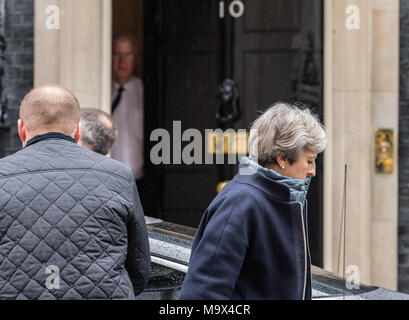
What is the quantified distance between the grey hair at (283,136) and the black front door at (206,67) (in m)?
5.79

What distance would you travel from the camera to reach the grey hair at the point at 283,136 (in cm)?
272

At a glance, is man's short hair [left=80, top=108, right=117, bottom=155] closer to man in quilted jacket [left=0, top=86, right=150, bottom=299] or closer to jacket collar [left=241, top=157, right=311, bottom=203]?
man in quilted jacket [left=0, top=86, right=150, bottom=299]

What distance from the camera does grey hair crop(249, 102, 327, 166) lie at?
2717mm

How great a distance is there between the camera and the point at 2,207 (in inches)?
102

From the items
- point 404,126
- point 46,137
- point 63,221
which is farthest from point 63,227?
point 404,126

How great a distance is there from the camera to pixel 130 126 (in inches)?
337

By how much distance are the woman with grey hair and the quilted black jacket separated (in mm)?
272

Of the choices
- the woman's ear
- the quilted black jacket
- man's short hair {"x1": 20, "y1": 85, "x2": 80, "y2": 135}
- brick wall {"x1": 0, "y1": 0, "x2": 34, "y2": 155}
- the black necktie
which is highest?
brick wall {"x1": 0, "y1": 0, "x2": 34, "y2": 155}

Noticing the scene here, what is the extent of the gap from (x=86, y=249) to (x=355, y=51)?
18.2ft
